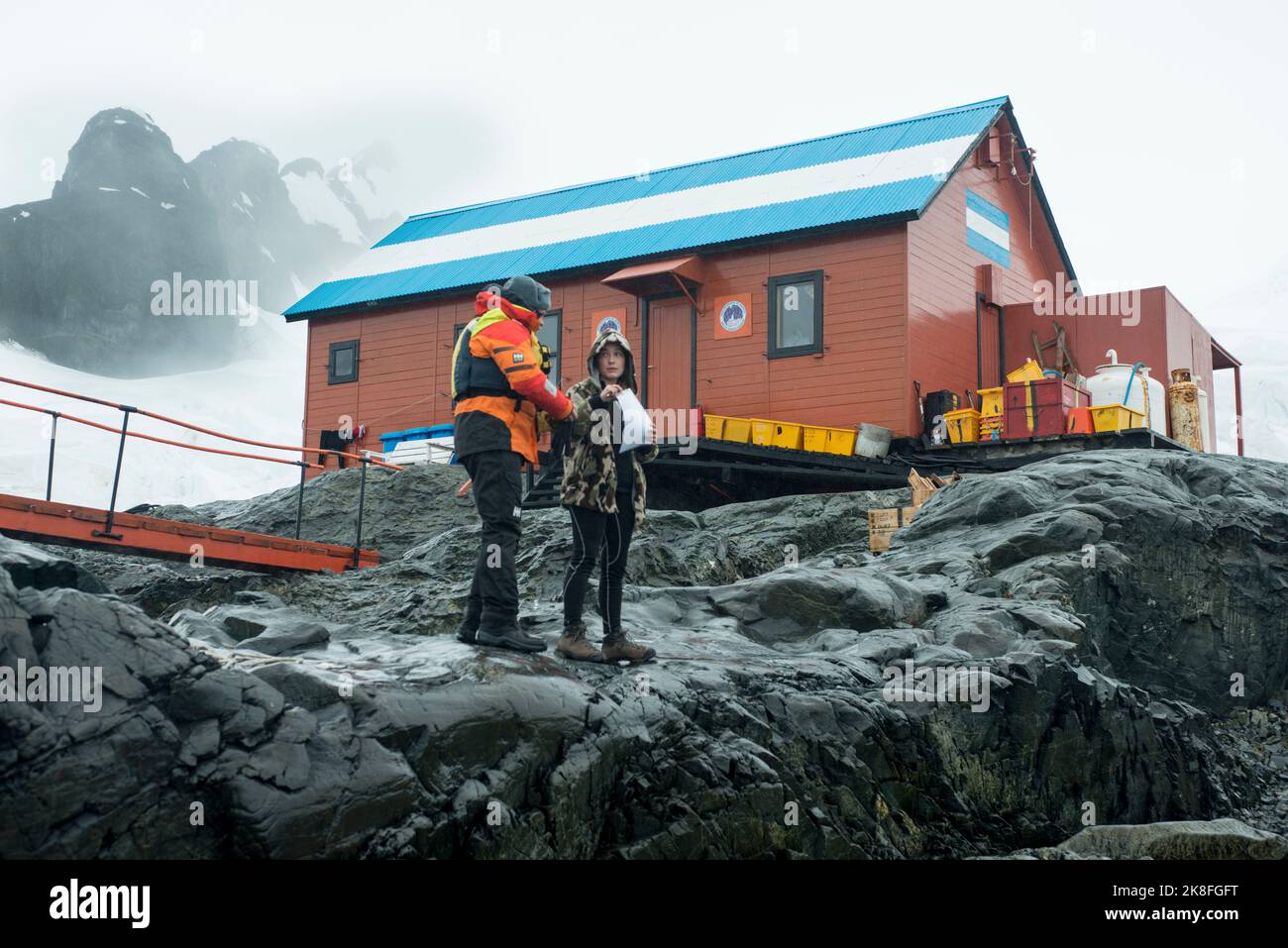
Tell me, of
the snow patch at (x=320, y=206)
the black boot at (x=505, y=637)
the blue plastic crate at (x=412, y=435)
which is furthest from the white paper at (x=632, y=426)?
the snow patch at (x=320, y=206)

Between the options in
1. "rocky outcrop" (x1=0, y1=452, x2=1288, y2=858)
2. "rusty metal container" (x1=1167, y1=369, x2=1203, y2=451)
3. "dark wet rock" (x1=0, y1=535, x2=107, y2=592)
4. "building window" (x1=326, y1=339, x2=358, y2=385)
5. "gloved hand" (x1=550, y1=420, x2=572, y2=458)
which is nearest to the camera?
"rocky outcrop" (x1=0, y1=452, x2=1288, y2=858)

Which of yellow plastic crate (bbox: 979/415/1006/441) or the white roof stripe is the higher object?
the white roof stripe

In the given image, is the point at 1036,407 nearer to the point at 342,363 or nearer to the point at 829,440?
the point at 829,440

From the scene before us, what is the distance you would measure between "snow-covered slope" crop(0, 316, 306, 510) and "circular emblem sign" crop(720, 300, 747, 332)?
27.7 m

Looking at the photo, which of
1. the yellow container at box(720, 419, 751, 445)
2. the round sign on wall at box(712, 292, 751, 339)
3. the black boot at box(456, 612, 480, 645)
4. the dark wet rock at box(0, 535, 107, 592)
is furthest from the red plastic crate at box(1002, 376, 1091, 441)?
the dark wet rock at box(0, 535, 107, 592)

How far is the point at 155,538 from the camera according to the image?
11898 mm

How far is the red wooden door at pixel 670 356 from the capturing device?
19.9m

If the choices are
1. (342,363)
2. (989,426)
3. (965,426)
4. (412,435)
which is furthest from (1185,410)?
(342,363)

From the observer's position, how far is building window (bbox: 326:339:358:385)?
2364 centimetres

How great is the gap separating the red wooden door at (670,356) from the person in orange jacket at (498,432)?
1266 centimetres

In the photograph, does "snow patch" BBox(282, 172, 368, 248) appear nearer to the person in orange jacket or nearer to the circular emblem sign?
the circular emblem sign

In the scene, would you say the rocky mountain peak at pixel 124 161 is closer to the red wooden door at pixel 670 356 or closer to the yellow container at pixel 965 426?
the red wooden door at pixel 670 356

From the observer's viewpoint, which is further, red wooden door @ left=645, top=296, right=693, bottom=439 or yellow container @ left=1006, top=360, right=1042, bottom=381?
red wooden door @ left=645, top=296, right=693, bottom=439

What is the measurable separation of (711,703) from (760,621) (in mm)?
2509
